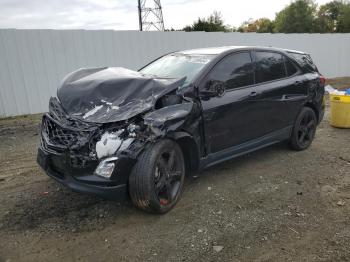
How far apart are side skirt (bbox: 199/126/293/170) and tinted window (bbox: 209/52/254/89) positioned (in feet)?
2.69

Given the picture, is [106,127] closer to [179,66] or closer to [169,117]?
[169,117]

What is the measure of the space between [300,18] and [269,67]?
1776 inches

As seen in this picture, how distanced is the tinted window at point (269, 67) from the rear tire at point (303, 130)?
825 millimetres

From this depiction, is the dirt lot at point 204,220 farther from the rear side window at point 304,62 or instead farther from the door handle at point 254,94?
the rear side window at point 304,62

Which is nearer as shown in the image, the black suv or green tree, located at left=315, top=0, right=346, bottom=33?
the black suv

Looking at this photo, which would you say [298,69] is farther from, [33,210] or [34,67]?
[34,67]

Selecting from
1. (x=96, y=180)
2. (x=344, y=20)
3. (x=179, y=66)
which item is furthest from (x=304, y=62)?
(x=344, y=20)

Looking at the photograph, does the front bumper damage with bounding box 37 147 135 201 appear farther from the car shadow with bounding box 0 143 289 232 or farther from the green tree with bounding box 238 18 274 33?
the green tree with bounding box 238 18 274 33

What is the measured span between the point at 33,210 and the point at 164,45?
8578mm

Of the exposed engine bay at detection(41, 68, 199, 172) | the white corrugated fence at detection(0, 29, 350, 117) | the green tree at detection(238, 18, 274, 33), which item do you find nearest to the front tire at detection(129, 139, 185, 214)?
the exposed engine bay at detection(41, 68, 199, 172)

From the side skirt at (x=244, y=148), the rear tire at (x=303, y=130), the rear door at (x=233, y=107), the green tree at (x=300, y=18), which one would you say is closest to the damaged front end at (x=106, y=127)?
the rear door at (x=233, y=107)

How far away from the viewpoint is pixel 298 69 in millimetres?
5812

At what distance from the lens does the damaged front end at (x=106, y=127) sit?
342cm

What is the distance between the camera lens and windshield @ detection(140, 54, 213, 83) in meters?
4.43
